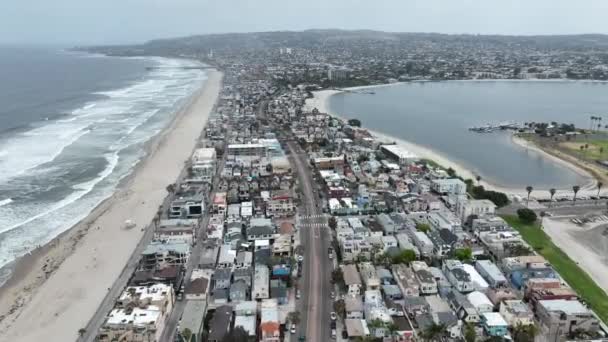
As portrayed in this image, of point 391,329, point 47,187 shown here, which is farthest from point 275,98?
point 391,329

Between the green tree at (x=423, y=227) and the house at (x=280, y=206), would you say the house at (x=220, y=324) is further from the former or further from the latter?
the green tree at (x=423, y=227)

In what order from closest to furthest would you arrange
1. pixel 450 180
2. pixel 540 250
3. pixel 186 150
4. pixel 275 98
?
pixel 540 250 → pixel 450 180 → pixel 186 150 → pixel 275 98

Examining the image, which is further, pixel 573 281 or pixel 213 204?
pixel 213 204

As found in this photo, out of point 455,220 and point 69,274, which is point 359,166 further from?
point 69,274

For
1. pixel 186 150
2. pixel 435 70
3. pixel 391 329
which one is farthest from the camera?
pixel 435 70

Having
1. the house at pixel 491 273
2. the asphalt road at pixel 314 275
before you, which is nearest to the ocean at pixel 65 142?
the asphalt road at pixel 314 275

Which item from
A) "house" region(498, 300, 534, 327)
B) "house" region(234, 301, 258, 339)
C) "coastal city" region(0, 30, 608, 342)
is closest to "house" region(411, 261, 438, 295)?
"coastal city" region(0, 30, 608, 342)
